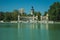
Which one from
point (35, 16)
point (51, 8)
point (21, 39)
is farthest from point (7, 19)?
point (21, 39)

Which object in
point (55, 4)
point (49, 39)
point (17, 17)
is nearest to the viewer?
point (49, 39)

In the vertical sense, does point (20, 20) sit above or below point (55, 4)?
below

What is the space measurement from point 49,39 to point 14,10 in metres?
57.4

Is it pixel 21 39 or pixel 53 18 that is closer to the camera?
pixel 21 39

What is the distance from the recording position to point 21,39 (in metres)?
12.8

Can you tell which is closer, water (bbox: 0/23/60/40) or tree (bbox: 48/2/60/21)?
water (bbox: 0/23/60/40)

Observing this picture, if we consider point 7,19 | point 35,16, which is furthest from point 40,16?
point 7,19

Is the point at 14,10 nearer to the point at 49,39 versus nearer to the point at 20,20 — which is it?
the point at 20,20

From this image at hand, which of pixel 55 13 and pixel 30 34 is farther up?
pixel 55 13

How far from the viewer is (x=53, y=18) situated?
56.0 meters

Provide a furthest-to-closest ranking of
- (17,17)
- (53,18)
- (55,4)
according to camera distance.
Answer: (17,17) → (55,4) → (53,18)

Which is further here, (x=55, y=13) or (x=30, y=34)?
(x=55, y=13)

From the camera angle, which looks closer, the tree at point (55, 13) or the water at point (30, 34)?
the water at point (30, 34)

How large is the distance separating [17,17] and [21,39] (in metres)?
51.6
